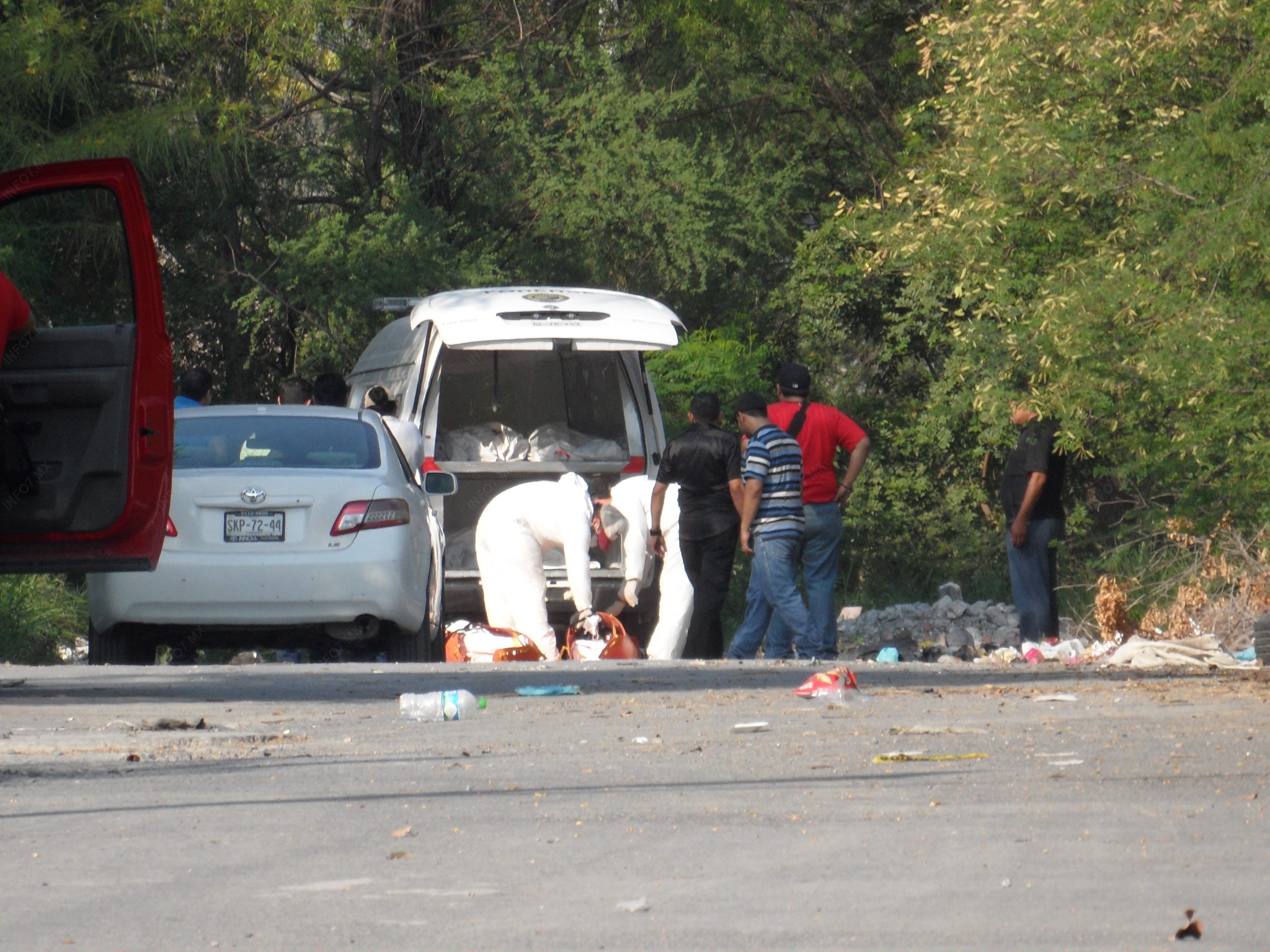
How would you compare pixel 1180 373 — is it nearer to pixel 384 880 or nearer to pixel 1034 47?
pixel 1034 47

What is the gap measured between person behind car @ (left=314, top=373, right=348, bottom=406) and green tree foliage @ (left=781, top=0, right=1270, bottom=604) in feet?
15.2

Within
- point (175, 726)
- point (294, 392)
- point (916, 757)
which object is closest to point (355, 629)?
point (294, 392)

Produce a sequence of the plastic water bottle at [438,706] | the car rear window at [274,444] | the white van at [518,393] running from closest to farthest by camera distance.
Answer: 1. the plastic water bottle at [438,706]
2. the car rear window at [274,444]
3. the white van at [518,393]

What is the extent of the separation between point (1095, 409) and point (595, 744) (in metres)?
8.07

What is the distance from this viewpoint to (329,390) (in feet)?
45.5

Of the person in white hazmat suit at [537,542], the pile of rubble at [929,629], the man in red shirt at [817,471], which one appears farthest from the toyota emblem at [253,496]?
the pile of rubble at [929,629]

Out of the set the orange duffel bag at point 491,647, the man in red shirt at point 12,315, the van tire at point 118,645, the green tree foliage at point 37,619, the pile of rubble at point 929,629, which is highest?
the man in red shirt at point 12,315

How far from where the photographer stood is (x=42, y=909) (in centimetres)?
397

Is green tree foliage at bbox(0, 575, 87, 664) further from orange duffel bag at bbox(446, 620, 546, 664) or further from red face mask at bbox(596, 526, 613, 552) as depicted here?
red face mask at bbox(596, 526, 613, 552)

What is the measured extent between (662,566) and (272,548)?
3435 millimetres

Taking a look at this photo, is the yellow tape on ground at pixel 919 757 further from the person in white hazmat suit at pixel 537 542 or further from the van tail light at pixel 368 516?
the person in white hazmat suit at pixel 537 542

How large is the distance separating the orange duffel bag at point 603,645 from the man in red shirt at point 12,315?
4.67 meters

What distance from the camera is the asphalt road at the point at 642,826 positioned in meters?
3.75

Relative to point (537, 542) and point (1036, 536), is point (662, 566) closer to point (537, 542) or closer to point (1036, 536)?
point (537, 542)
